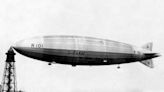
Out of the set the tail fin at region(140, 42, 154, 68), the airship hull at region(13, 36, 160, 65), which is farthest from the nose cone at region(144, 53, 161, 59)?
the airship hull at region(13, 36, 160, 65)

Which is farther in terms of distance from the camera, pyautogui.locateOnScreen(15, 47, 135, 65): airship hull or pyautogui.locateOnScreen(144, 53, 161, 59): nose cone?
pyautogui.locateOnScreen(144, 53, 161, 59): nose cone

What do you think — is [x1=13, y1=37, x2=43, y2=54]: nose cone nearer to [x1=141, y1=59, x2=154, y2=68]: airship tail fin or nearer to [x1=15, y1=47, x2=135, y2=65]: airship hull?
[x1=15, y1=47, x2=135, y2=65]: airship hull

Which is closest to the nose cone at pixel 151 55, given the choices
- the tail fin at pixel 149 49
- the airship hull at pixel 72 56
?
the tail fin at pixel 149 49

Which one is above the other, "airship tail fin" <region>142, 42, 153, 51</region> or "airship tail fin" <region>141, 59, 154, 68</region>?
"airship tail fin" <region>142, 42, 153, 51</region>

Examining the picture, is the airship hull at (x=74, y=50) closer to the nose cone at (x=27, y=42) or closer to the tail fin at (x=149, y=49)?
the nose cone at (x=27, y=42)

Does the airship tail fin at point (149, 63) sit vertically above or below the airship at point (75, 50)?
below

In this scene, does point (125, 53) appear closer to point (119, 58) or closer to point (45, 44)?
point (119, 58)

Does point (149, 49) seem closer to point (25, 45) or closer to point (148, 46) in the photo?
point (148, 46)

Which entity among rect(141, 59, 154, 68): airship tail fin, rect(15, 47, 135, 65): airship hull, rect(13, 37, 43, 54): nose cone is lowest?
rect(141, 59, 154, 68): airship tail fin

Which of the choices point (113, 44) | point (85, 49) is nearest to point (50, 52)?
point (85, 49)
